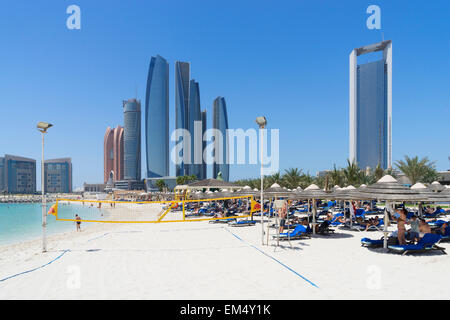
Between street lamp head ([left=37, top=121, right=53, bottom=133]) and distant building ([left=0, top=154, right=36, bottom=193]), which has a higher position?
street lamp head ([left=37, top=121, right=53, bottom=133])

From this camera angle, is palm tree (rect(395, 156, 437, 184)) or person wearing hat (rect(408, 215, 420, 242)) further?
palm tree (rect(395, 156, 437, 184))

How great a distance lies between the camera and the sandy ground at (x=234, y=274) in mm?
5504

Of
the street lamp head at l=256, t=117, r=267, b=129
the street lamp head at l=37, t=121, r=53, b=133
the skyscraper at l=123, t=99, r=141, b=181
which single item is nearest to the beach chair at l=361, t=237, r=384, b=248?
the street lamp head at l=256, t=117, r=267, b=129

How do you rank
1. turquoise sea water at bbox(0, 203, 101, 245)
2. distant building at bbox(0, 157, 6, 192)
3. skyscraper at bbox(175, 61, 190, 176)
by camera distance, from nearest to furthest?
turquoise sea water at bbox(0, 203, 101, 245) < skyscraper at bbox(175, 61, 190, 176) < distant building at bbox(0, 157, 6, 192)

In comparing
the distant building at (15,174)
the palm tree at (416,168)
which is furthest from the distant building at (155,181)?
the palm tree at (416,168)

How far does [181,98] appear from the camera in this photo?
6836 inches

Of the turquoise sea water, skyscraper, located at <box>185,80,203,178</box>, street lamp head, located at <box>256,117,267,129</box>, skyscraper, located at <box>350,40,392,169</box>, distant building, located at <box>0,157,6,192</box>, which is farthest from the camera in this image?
skyscraper, located at <box>185,80,203,178</box>

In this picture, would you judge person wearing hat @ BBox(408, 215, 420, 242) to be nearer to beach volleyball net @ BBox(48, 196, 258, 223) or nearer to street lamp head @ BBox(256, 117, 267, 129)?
beach volleyball net @ BBox(48, 196, 258, 223)

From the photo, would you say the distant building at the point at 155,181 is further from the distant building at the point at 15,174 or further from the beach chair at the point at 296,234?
the beach chair at the point at 296,234

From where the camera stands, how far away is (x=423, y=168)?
35375mm

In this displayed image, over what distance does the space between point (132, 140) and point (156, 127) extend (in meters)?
23.7

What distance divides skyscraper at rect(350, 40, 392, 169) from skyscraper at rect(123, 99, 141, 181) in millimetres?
135094

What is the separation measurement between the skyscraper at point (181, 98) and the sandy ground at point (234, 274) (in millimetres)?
165598

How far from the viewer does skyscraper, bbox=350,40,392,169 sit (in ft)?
486
